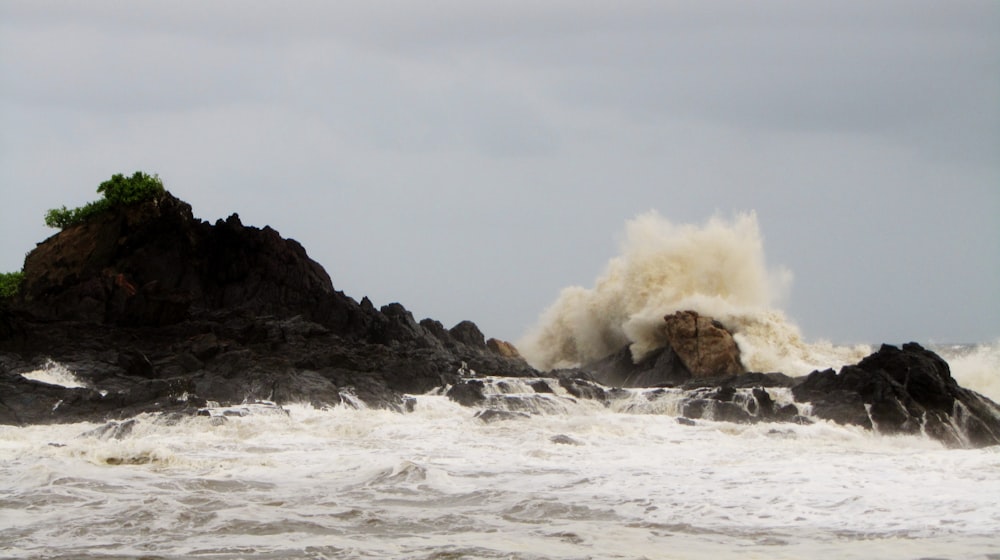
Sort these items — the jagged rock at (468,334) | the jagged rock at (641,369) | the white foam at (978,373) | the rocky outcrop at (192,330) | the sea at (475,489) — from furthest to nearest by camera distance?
the jagged rock at (468,334)
the jagged rock at (641,369)
the white foam at (978,373)
the rocky outcrop at (192,330)
the sea at (475,489)

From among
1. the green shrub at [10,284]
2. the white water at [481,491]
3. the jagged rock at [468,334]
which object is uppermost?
the jagged rock at [468,334]

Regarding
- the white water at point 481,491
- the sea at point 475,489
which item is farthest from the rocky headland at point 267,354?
the white water at point 481,491

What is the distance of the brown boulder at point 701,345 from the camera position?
33375 millimetres

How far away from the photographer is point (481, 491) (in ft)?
49.7

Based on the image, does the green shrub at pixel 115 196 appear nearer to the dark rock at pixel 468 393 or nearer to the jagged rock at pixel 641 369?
the dark rock at pixel 468 393

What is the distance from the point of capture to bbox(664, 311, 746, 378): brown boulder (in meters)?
33.4

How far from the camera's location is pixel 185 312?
28.3m

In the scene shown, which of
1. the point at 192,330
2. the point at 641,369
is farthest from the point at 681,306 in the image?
the point at 192,330

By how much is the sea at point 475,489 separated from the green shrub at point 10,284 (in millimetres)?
6475

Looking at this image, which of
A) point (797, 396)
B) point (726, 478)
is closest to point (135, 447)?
point (726, 478)

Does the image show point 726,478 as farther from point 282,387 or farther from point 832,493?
point 282,387

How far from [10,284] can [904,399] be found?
23805mm

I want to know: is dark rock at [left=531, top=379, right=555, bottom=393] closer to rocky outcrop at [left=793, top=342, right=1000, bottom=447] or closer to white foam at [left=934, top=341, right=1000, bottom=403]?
rocky outcrop at [left=793, top=342, right=1000, bottom=447]

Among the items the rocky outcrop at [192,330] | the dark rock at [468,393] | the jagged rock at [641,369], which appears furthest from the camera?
the jagged rock at [641,369]
